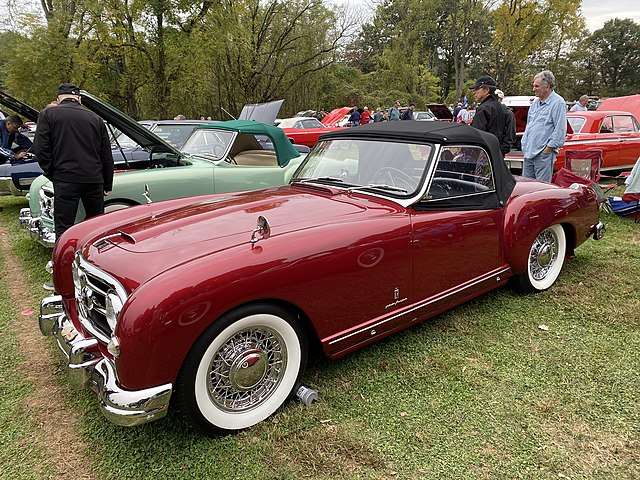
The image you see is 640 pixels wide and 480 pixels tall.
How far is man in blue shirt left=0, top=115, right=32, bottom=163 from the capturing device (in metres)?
8.49

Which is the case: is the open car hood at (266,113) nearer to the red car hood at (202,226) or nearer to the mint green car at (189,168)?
the mint green car at (189,168)

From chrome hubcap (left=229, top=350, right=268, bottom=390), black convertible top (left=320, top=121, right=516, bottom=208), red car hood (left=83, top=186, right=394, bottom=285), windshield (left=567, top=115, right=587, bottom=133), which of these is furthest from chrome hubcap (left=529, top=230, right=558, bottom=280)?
windshield (left=567, top=115, right=587, bottom=133)

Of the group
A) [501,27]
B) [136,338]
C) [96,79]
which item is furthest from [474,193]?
[501,27]

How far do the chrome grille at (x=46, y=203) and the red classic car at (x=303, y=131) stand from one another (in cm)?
972

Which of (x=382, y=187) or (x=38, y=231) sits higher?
(x=382, y=187)

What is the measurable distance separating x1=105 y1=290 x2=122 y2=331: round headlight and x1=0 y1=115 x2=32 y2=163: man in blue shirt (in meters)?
7.56

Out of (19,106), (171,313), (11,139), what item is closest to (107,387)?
(171,313)

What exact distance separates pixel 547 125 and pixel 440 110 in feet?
51.5

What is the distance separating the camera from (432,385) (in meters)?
2.88

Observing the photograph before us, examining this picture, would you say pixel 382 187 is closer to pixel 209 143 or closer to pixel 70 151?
pixel 70 151

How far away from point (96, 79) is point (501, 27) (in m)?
24.7

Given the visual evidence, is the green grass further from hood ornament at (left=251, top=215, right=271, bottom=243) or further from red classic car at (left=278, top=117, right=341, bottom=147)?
red classic car at (left=278, top=117, right=341, bottom=147)

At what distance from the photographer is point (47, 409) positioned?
2701mm

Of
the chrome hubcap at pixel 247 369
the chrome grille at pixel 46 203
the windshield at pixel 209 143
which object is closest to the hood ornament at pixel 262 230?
the chrome hubcap at pixel 247 369
